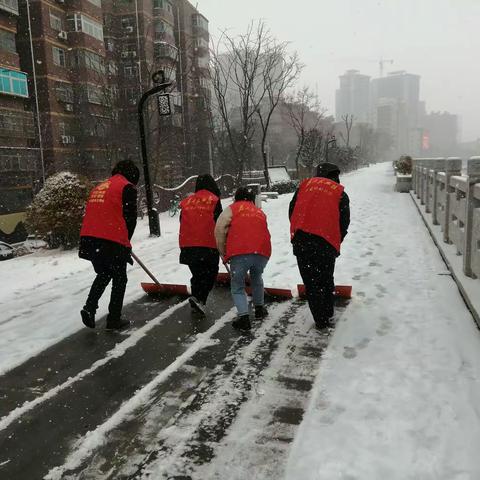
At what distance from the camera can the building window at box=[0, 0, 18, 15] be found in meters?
28.9

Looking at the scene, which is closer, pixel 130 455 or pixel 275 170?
pixel 130 455

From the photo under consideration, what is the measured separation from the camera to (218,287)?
6.33m

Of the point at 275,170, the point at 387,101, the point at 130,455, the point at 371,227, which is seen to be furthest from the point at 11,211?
the point at 387,101

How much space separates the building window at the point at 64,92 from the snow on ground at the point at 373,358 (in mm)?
29842

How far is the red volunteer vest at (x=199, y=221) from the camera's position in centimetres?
495

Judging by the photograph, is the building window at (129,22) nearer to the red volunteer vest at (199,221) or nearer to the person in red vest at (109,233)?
the red volunteer vest at (199,221)

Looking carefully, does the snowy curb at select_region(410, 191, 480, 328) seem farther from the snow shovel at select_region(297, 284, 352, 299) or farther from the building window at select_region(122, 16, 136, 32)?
the building window at select_region(122, 16, 136, 32)

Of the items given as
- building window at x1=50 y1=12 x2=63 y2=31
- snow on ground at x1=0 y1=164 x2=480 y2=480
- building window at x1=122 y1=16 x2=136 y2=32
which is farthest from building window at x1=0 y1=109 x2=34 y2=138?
snow on ground at x1=0 y1=164 x2=480 y2=480

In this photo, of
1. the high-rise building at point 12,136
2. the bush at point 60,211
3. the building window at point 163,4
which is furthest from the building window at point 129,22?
the bush at point 60,211

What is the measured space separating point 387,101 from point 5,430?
196m

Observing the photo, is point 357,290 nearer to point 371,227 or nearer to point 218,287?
point 218,287

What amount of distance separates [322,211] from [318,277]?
655 mm

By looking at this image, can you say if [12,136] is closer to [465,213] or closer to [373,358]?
[465,213]

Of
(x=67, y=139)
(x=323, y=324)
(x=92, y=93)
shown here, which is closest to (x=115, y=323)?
(x=323, y=324)
